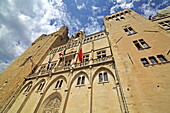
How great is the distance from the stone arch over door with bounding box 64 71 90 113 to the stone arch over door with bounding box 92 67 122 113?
2.70 feet

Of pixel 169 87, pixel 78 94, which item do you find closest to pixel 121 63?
pixel 169 87

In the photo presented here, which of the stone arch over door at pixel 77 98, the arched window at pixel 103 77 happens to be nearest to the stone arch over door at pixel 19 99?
the stone arch over door at pixel 77 98

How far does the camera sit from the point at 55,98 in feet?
32.1

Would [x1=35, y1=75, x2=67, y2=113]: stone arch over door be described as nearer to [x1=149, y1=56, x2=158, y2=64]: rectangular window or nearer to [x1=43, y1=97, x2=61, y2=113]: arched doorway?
[x1=43, y1=97, x2=61, y2=113]: arched doorway

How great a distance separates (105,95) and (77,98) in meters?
3.12

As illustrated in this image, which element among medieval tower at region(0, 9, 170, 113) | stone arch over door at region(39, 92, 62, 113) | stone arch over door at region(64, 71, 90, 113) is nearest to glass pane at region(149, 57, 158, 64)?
medieval tower at region(0, 9, 170, 113)

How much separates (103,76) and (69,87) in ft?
14.8

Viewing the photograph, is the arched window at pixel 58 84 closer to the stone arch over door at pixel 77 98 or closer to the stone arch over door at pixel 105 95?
the stone arch over door at pixel 77 98

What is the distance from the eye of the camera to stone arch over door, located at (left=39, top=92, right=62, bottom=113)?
8.83 m

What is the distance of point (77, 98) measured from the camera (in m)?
7.97

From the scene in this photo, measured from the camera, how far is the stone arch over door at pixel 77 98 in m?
7.15

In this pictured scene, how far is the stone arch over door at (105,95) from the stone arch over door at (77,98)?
823 millimetres

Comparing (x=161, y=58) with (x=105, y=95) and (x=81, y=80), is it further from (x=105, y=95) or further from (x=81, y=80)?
(x=81, y=80)

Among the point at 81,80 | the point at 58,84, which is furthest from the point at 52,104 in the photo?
the point at 81,80
